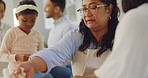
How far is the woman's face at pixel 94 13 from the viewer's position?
101 centimetres

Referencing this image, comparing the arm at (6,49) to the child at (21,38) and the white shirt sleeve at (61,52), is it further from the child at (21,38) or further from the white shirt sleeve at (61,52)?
the white shirt sleeve at (61,52)

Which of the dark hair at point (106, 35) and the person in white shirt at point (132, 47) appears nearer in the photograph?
the person in white shirt at point (132, 47)

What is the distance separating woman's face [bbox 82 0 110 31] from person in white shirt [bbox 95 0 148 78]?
0.42 metres

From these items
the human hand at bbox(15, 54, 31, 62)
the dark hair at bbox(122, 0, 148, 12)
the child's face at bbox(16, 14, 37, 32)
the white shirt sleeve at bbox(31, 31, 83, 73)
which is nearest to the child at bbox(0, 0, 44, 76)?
the child's face at bbox(16, 14, 37, 32)

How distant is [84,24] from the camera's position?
3.56 feet

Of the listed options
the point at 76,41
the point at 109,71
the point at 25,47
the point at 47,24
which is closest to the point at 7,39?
Result: the point at 25,47

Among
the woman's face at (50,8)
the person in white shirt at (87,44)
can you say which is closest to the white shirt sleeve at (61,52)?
the person in white shirt at (87,44)

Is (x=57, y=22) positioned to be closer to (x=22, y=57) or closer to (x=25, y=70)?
(x=22, y=57)

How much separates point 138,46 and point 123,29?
5cm

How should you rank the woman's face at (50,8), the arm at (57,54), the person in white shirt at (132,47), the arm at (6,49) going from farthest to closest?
1. the woman's face at (50,8)
2. the arm at (6,49)
3. the arm at (57,54)
4. the person in white shirt at (132,47)

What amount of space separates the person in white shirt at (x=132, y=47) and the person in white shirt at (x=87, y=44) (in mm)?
398

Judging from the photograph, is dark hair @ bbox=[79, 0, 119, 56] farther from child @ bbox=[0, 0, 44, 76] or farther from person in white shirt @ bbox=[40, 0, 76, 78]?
child @ bbox=[0, 0, 44, 76]

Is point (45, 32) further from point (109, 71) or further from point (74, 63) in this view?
point (109, 71)

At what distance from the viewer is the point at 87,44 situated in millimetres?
1056
